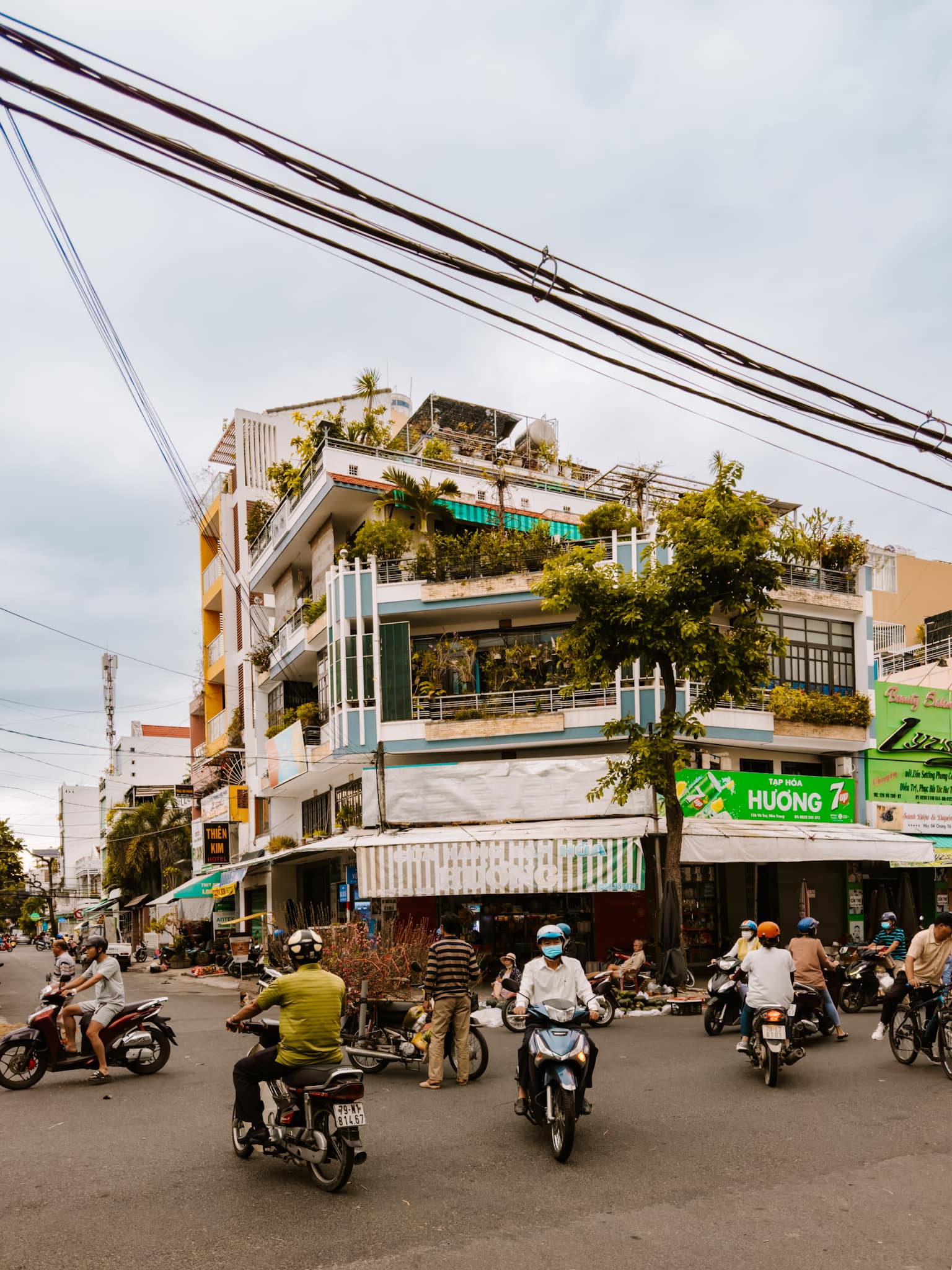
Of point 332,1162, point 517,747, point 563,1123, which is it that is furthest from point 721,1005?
point 517,747

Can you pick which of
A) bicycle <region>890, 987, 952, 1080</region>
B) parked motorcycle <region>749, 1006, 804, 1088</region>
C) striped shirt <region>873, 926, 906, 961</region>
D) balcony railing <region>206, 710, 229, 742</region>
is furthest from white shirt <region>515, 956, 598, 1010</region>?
balcony railing <region>206, 710, 229, 742</region>

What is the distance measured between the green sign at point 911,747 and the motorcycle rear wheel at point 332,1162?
22342 mm

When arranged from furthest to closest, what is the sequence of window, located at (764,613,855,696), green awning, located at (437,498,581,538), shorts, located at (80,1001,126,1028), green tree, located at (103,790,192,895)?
1. green tree, located at (103,790,192,895)
2. green awning, located at (437,498,581,538)
3. window, located at (764,613,855,696)
4. shorts, located at (80,1001,126,1028)

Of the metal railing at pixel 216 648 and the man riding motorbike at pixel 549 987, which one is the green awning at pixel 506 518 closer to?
the metal railing at pixel 216 648

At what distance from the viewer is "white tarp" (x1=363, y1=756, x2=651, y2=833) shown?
23406mm

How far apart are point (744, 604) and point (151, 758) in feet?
215

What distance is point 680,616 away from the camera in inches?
763

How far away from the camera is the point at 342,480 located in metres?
27.3

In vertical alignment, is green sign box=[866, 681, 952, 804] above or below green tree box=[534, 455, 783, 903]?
below

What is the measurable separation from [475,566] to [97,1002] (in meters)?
15.8

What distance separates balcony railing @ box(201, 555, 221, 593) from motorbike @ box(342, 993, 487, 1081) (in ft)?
105

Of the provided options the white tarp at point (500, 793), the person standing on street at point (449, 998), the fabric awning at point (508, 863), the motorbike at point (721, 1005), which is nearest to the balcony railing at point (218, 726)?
the white tarp at point (500, 793)

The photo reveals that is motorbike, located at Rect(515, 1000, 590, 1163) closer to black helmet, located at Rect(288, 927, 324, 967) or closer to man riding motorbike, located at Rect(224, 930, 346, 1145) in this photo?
man riding motorbike, located at Rect(224, 930, 346, 1145)

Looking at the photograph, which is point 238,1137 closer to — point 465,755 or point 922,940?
point 922,940
